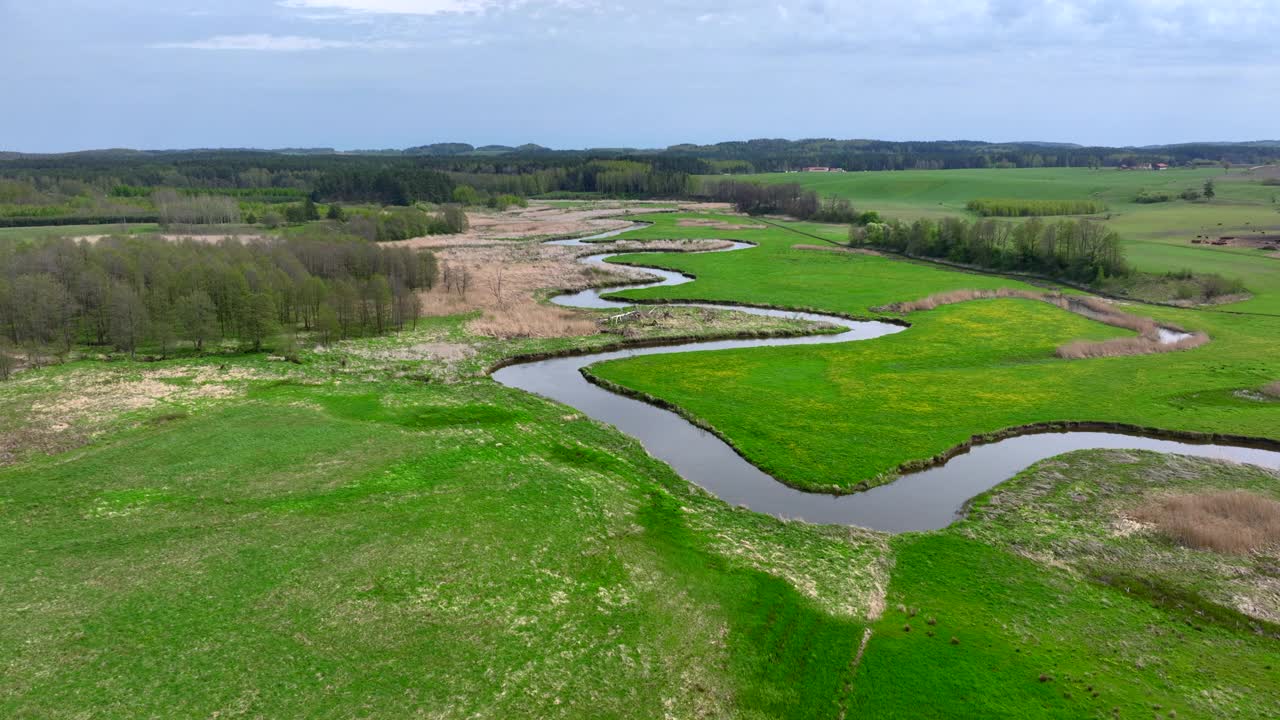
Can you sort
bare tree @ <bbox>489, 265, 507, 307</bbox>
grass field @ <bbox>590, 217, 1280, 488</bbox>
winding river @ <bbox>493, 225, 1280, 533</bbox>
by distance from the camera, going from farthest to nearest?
bare tree @ <bbox>489, 265, 507, 307</bbox> → grass field @ <bbox>590, 217, 1280, 488</bbox> → winding river @ <bbox>493, 225, 1280, 533</bbox>

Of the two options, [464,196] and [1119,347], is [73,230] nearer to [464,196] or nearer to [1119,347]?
[464,196]

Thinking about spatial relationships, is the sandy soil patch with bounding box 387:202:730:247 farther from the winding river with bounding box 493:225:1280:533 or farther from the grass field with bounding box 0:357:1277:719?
the grass field with bounding box 0:357:1277:719

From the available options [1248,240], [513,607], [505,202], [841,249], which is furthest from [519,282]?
[505,202]

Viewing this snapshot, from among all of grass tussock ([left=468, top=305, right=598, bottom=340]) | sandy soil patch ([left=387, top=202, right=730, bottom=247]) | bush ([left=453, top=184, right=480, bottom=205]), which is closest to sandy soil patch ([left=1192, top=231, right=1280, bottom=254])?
grass tussock ([left=468, top=305, right=598, bottom=340])

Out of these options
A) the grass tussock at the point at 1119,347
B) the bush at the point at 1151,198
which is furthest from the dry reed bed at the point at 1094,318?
the bush at the point at 1151,198

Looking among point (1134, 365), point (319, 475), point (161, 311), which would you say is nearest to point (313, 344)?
point (161, 311)

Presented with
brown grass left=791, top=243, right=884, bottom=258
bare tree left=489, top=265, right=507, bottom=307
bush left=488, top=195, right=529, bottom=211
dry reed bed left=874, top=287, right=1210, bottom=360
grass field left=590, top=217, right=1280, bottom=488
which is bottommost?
grass field left=590, top=217, right=1280, bottom=488
